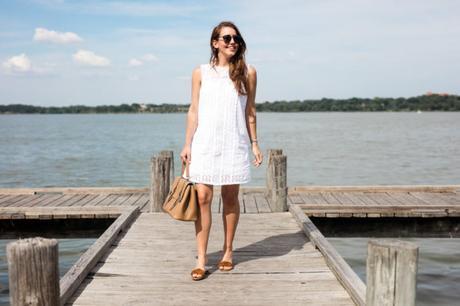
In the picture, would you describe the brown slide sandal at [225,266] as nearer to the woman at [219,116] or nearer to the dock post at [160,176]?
the woman at [219,116]

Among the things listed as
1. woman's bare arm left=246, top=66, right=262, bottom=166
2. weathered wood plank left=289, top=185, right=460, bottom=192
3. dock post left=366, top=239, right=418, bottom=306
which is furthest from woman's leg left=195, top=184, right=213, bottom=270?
weathered wood plank left=289, top=185, right=460, bottom=192

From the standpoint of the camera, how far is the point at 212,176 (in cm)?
464

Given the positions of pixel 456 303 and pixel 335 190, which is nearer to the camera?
pixel 456 303

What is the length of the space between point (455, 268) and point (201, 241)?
24.9 feet

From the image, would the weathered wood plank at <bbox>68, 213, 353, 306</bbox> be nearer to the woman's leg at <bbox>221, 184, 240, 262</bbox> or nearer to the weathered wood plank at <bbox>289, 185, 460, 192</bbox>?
the woman's leg at <bbox>221, 184, 240, 262</bbox>

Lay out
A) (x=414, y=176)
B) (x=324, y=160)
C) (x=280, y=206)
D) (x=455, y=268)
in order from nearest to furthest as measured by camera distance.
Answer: (x=280, y=206), (x=455, y=268), (x=414, y=176), (x=324, y=160)

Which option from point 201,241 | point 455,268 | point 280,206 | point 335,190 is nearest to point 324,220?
point 280,206

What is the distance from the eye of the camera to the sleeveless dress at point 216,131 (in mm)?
4625

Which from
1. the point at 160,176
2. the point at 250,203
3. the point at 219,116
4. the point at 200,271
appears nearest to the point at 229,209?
the point at 200,271

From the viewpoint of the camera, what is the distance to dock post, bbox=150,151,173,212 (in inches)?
307

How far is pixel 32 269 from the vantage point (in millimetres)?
3139

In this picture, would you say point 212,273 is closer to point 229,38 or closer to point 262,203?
point 229,38

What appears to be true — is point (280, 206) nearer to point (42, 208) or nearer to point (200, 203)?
point (200, 203)

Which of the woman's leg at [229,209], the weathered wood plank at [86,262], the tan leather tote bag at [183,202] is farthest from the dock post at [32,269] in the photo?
the woman's leg at [229,209]
